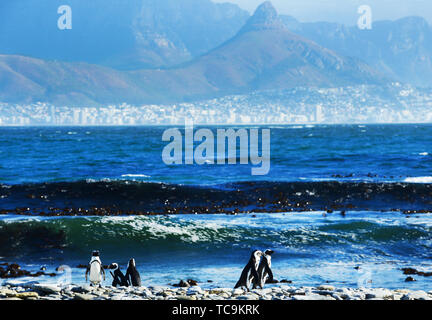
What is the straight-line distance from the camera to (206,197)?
31.4m

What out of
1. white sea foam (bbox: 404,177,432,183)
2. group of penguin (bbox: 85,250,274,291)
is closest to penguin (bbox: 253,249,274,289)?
group of penguin (bbox: 85,250,274,291)

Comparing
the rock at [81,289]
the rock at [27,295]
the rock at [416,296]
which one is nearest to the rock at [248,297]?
the rock at [416,296]

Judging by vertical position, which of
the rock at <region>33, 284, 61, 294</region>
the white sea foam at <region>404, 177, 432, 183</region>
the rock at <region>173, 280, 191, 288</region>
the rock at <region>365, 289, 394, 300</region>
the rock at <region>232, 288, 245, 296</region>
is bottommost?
the rock at <region>173, 280, 191, 288</region>

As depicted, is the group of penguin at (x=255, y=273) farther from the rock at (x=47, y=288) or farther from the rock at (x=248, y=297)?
the rock at (x=47, y=288)

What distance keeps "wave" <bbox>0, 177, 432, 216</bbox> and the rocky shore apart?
14603 millimetres

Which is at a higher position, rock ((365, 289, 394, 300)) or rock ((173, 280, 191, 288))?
rock ((365, 289, 394, 300))

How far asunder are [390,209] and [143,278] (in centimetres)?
1633

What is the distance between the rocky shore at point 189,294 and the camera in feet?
35.8

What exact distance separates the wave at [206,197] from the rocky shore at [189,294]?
1460 cm

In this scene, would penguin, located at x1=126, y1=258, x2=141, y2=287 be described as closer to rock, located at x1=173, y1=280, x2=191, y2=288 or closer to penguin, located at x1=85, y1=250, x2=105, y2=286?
penguin, located at x1=85, y1=250, x2=105, y2=286

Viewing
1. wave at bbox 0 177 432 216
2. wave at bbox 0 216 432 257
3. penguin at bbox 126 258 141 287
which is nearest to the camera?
penguin at bbox 126 258 141 287

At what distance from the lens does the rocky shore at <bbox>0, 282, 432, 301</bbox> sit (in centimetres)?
1092
